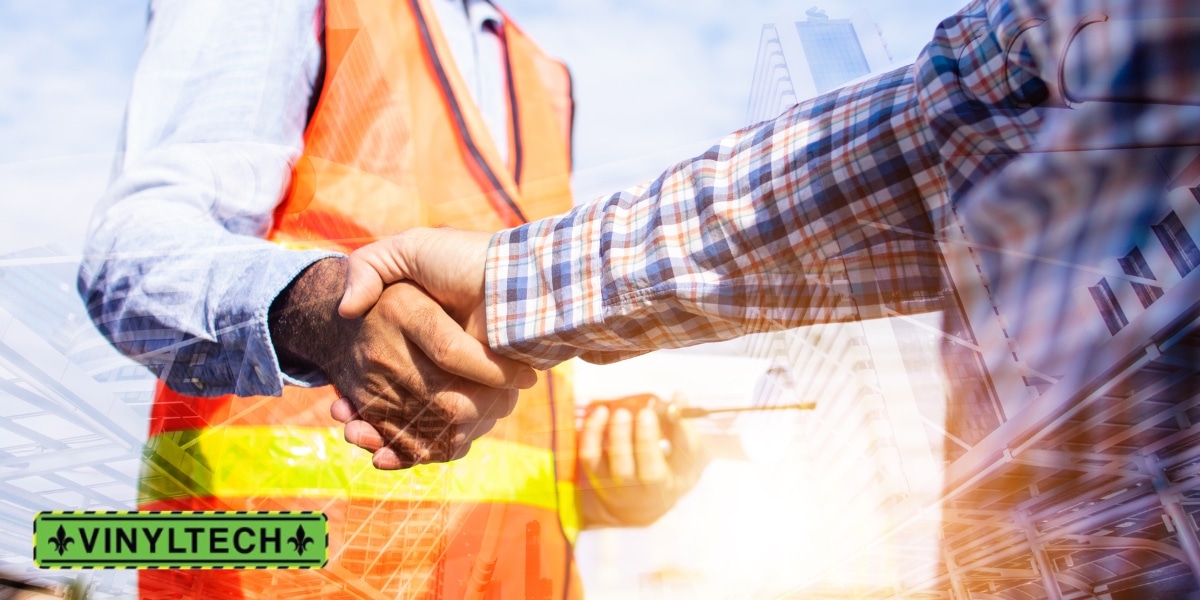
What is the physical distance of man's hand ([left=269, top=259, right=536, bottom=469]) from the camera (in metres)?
0.63

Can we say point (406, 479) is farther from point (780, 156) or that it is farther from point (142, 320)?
point (780, 156)

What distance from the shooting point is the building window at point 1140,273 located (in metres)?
0.36

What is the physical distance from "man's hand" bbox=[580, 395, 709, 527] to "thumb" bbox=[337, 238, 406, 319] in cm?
26

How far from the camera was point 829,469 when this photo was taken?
0.49m

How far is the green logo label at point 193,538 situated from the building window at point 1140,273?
64cm

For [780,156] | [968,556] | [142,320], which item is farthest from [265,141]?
[968,556]

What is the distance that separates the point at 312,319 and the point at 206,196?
0.53ft

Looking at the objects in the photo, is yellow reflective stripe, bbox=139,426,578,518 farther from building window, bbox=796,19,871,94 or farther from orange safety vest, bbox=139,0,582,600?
building window, bbox=796,19,871,94

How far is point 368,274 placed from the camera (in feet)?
2.20

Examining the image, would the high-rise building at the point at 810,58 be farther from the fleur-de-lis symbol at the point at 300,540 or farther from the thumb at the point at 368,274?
the fleur-de-lis symbol at the point at 300,540

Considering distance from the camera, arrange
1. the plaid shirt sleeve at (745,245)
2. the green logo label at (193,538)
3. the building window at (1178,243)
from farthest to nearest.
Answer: the green logo label at (193,538), the plaid shirt sleeve at (745,245), the building window at (1178,243)

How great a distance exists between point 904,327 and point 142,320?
0.70 metres

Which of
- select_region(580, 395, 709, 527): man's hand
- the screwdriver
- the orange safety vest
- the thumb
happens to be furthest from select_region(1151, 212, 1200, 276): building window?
the thumb

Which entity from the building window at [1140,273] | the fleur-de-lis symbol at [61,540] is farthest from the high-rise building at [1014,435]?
the fleur-de-lis symbol at [61,540]
